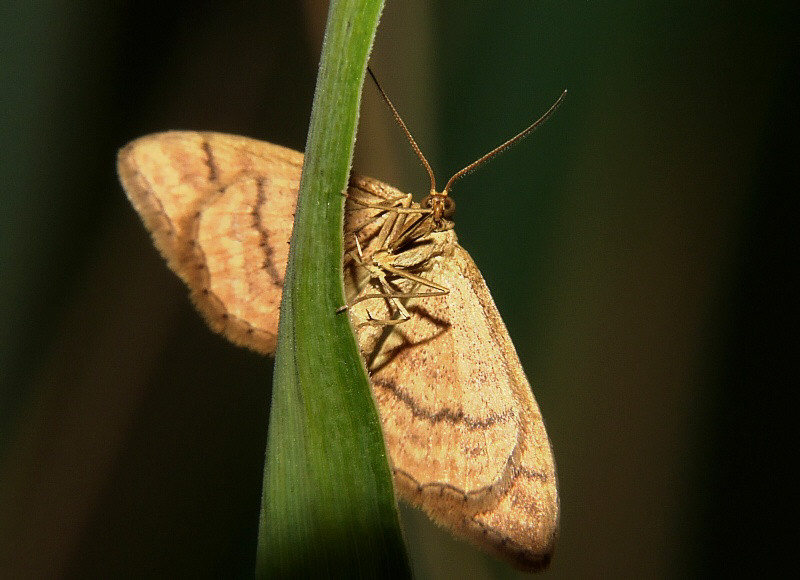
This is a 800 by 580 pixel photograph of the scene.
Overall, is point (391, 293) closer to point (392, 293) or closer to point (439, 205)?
point (392, 293)

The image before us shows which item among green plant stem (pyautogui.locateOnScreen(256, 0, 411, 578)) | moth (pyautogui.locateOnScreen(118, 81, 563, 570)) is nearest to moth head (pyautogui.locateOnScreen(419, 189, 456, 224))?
moth (pyautogui.locateOnScreen(118, 81, 563, 570))

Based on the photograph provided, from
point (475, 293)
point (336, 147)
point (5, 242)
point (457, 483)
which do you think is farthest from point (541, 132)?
point (5, 242)

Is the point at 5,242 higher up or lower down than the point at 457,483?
higher up

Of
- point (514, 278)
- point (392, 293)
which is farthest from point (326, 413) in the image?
point (514, 278)

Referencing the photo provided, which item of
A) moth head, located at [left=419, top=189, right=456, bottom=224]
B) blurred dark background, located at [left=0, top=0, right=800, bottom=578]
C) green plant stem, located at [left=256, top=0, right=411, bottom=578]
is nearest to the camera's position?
green plant stem, located at [left=256, top=0, right=411, bottom=578]

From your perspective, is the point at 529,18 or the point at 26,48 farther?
the point at 529,18

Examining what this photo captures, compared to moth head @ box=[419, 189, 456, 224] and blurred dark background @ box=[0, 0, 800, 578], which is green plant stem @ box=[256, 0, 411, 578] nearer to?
moth head @ box=[419, 189, 456, 224]

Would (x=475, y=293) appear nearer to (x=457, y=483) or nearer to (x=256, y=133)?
(x=457, y=483)
